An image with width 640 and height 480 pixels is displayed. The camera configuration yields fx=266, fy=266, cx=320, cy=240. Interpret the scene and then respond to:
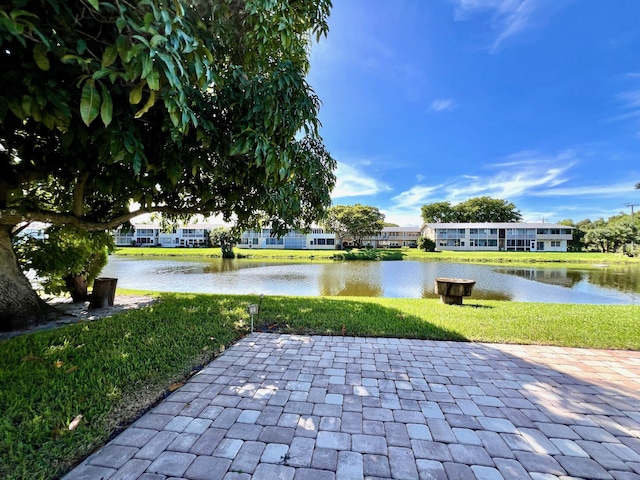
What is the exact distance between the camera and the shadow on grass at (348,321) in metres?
4.30

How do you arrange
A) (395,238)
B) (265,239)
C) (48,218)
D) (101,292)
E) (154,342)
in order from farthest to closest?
1. (395,238)
2. (265,239)
3. (101,292)
4. (48,218)
5. (154,342)

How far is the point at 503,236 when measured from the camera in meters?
39.0

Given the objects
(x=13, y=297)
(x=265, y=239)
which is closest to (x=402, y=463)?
(x=13, y=297)

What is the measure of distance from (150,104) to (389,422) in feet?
8.91

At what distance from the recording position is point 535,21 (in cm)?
658

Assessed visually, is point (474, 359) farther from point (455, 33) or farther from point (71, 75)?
point (455, 33)

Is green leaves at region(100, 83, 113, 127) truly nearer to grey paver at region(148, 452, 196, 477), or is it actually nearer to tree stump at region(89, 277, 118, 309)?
grey paver at region(148, 452, 196, 477)

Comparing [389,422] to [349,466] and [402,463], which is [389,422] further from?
[349,466]

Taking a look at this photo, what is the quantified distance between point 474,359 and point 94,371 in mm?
4313

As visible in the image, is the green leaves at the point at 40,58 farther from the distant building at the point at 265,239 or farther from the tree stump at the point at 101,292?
A: the distant building at the point at 265,239

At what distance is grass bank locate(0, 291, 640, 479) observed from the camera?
1904mm

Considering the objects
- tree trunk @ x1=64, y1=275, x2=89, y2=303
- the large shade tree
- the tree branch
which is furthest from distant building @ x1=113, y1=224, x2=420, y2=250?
the large shade tree

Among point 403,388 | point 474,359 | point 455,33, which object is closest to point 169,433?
point 403,388

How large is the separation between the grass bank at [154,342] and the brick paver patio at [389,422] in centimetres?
31
